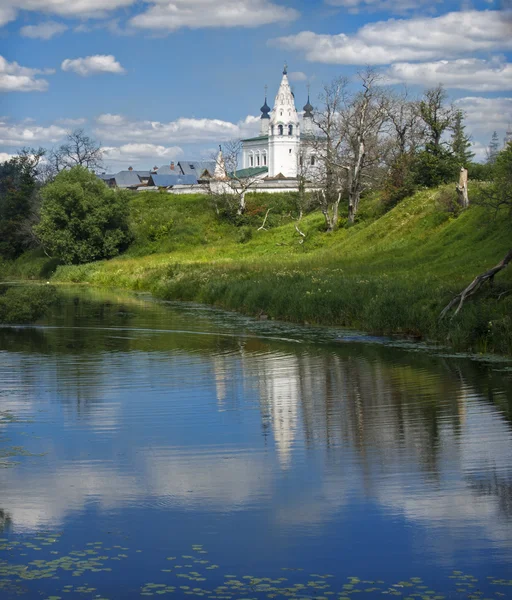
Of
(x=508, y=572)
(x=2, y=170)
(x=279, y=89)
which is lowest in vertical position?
(x=508, y=572)

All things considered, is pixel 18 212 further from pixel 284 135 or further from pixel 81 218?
pixel 284 135

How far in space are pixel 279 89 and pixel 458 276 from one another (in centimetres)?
10689

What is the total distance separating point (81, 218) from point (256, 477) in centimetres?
6000

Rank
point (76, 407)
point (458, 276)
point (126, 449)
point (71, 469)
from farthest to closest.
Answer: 1. point (458, 276)
2. point (76, 407)
3. point (126, 449)
4. point (71, 469)

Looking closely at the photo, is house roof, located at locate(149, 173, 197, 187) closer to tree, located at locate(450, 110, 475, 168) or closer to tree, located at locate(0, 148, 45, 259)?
tree, located at locate(0, 148, 45, 259)

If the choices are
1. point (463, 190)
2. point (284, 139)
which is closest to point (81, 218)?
point (463, 190)

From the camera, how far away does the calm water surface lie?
31.5 feet

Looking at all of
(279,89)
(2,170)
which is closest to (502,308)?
(2,170)

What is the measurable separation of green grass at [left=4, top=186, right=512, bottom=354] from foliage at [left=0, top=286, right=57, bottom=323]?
7663 millimetres

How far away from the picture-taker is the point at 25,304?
115 ft

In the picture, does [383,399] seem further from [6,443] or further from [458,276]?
[458,276]

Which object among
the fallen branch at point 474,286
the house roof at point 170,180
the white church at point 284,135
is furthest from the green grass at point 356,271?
the white church at point 284,135

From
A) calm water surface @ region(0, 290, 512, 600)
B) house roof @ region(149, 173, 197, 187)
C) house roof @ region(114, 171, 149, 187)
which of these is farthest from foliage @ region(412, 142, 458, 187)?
house roof @ region(114, 171, 149, 187)

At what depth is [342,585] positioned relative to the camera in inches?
366
